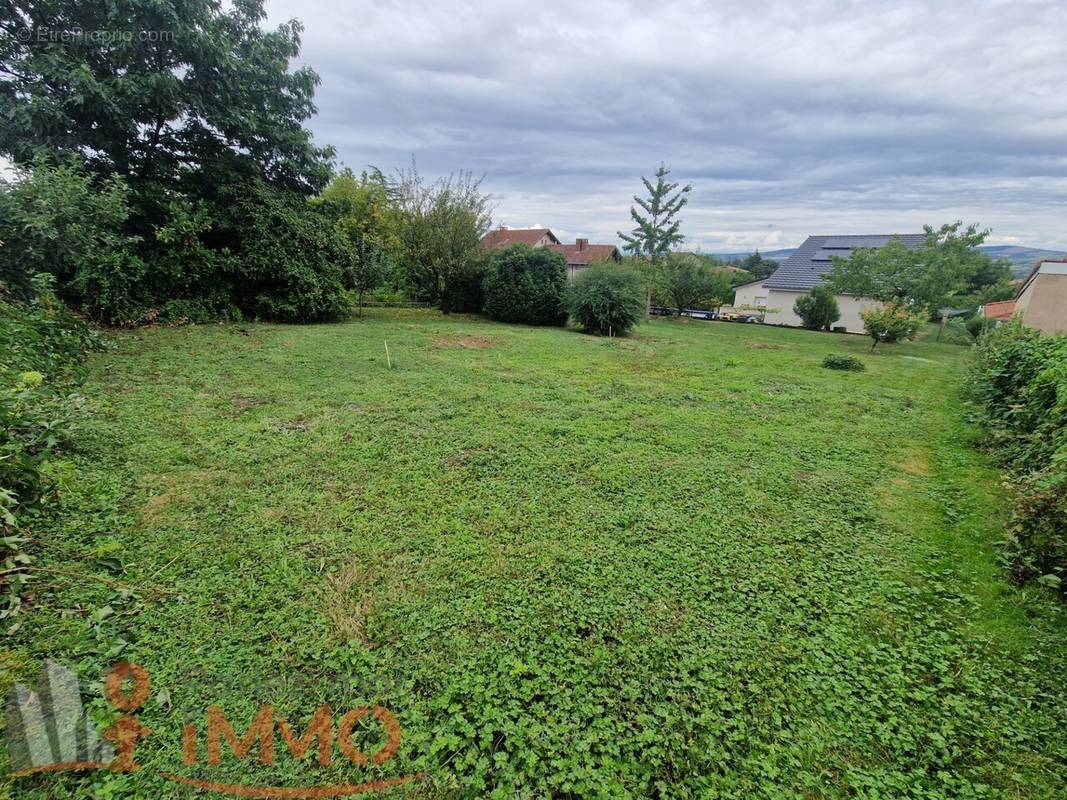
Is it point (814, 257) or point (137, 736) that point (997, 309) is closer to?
point (814, 257)

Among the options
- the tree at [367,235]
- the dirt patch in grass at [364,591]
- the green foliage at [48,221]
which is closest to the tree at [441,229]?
the tree at [367,235]

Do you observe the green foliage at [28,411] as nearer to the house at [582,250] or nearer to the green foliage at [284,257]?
the green foliage at [284,257]

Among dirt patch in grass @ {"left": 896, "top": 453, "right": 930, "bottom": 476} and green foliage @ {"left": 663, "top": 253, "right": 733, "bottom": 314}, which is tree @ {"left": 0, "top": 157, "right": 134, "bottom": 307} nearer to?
dirt patch in grass @ {"left": 896, "top": 453, "right": 930, "bottom": 476}

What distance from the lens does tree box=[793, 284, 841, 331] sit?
893 inches

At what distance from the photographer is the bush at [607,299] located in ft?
45.9

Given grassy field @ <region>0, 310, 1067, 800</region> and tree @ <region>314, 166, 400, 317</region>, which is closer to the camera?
grassy field @ <region>0, 310, 1067, 800</region>

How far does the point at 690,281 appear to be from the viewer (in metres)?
23.0

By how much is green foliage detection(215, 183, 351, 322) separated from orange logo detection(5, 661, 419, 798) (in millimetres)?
11360

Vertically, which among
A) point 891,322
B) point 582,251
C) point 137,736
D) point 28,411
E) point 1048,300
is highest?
point 582,251

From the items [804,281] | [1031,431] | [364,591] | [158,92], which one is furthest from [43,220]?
[804,281]

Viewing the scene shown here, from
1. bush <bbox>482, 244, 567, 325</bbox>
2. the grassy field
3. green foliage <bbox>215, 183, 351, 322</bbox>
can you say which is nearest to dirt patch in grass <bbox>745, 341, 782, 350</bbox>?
bush <bbox>482, 244, 567, 325</bbox>

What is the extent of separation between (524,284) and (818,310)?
1679cm

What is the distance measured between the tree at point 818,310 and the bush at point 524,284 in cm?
1476

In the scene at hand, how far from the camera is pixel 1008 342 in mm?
7113
